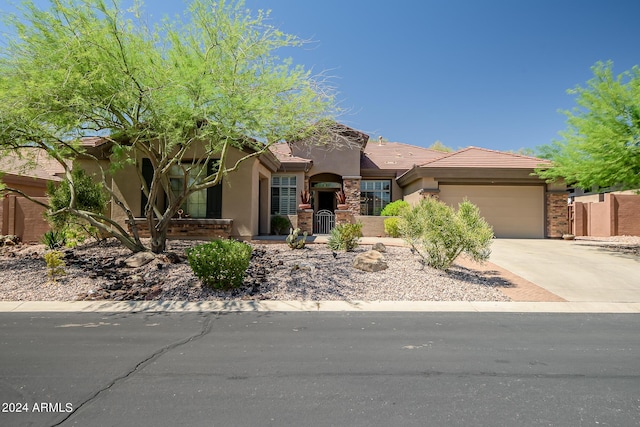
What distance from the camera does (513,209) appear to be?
1727 centimetres

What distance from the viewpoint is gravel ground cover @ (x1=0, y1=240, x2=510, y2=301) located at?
7.12 meters

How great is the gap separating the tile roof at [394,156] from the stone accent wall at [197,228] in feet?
37.2

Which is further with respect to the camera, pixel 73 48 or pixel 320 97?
pixel 320 97

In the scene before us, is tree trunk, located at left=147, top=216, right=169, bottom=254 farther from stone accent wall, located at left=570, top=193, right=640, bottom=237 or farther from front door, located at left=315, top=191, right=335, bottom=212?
stone accent wall, located at left=570, top=193, right=640, bottom=237

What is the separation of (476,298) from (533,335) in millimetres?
2093

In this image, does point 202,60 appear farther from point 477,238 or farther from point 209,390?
point 477,238

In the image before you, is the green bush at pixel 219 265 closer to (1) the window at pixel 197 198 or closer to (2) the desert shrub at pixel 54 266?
(2) the desert shrub at pixel 54 266

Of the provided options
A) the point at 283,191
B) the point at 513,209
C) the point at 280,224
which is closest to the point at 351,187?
the point at 283,191

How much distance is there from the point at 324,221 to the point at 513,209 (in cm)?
972

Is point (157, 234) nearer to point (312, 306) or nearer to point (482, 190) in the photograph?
point (312, 306)

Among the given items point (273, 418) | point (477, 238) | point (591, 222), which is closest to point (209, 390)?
point (273, 418)

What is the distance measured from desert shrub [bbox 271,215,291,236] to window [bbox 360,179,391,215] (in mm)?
6637

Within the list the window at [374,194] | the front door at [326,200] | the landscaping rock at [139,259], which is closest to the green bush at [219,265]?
the landscaping rock at [139,259]

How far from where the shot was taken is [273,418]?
2900 millimetres
